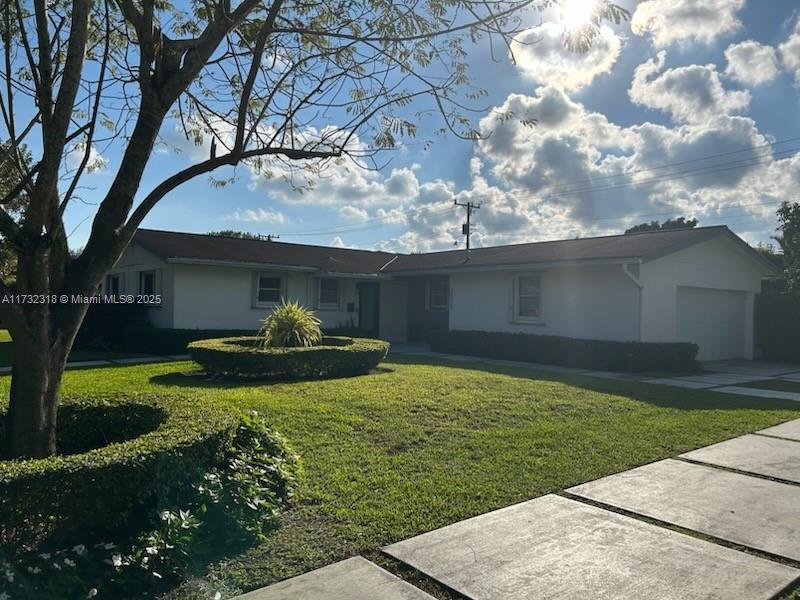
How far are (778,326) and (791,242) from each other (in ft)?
8.22

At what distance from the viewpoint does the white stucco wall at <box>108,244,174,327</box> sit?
1683 cm

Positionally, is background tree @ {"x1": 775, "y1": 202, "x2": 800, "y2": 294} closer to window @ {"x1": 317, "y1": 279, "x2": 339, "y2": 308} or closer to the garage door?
the garage door

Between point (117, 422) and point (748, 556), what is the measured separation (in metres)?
4.84

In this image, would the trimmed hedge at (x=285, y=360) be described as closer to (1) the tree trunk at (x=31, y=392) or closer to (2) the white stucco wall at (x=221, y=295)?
(2) the white stucco wall at (x=221, y=295)

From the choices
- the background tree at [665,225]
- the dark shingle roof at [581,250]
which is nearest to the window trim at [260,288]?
the dark shingle roof at [581,250]

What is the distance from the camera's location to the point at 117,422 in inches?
198

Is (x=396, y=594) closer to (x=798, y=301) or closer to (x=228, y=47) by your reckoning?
(x=228, y=47)

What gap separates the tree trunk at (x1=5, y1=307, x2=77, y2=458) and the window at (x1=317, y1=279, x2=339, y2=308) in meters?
15.7

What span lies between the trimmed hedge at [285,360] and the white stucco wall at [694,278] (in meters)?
7.28

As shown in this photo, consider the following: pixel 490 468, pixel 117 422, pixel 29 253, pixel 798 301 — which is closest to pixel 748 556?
pixel 490 468

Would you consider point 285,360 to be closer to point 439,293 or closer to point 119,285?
point 439,293

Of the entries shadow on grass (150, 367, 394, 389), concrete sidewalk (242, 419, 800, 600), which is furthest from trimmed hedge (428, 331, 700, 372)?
concrete sidewalk (242, 419, 800, 600)

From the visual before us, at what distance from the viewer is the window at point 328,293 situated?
2016 centimetres

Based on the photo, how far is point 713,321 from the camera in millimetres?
16891
